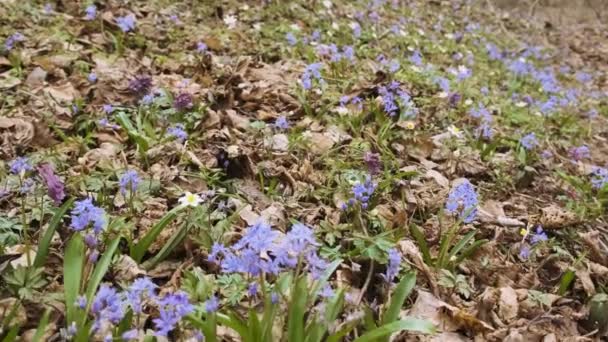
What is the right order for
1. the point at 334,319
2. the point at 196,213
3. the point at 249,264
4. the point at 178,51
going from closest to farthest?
the point at 249,264, the point at 334,319, the point at 196,213, the point at 178,51

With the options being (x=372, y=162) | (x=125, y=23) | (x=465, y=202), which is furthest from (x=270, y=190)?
(x=125, y=23)

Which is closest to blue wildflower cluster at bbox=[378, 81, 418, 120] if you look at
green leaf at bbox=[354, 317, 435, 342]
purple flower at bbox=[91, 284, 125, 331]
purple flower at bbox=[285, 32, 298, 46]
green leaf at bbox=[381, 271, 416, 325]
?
purple flower at bbox=[285, 32, 298, 46]

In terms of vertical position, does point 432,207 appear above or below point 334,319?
below

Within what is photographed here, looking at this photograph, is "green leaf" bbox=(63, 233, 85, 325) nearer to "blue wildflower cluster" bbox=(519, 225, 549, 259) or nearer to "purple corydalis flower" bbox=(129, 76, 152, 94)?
"purple corydalis flower" bbox=(129, 76, 152, 94)

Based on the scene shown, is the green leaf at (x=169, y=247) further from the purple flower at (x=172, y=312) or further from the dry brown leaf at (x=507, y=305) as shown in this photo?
the dry brown leaf at (x=507, y=305)

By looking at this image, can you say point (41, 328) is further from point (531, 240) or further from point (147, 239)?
point (531, 240)

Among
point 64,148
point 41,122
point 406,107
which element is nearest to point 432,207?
point 406,107

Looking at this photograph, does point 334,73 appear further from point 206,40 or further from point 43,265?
point 43,265
